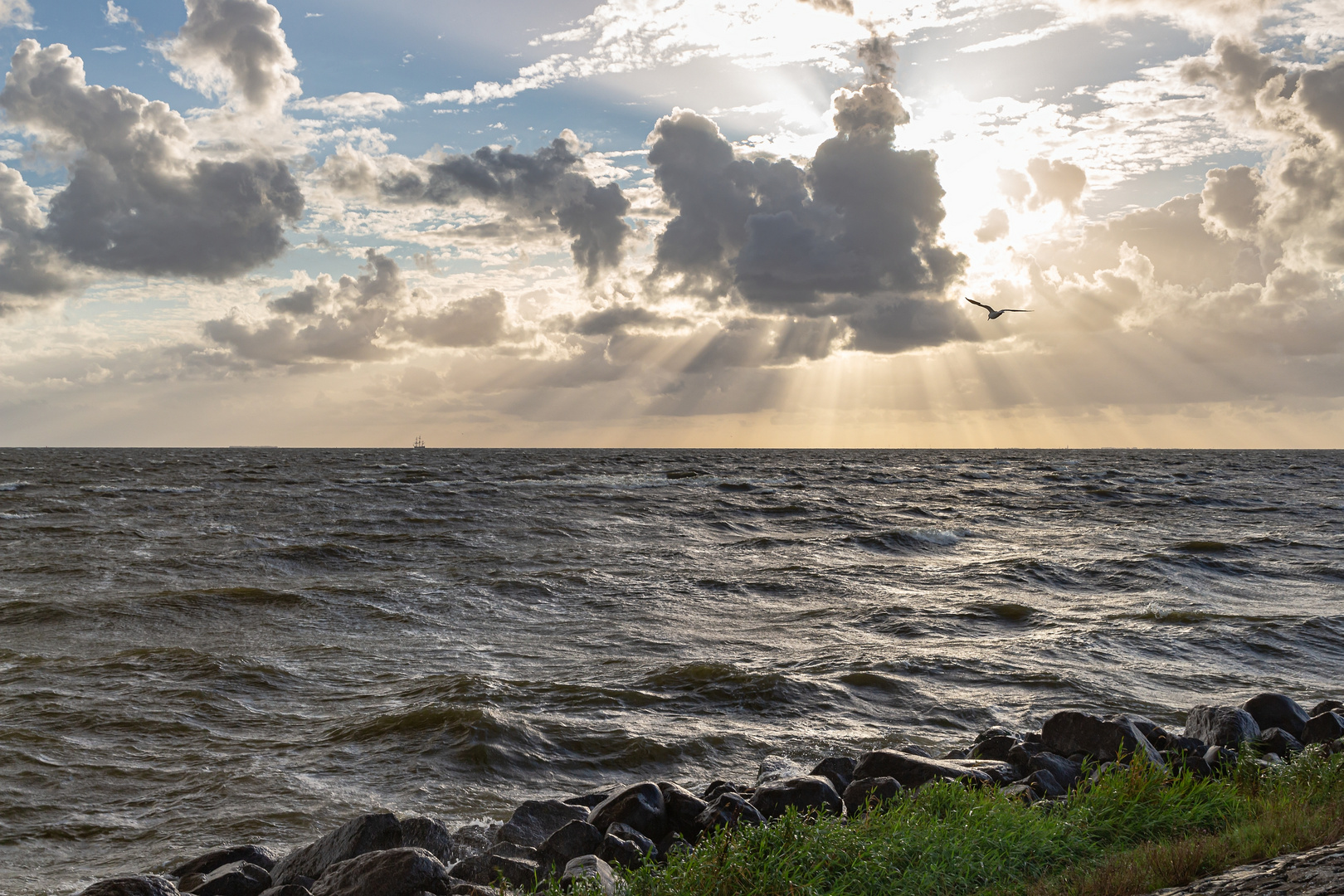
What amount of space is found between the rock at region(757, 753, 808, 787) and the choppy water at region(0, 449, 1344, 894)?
0.38m

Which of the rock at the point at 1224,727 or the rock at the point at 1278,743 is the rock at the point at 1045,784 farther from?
the rock at the point at 1278,743

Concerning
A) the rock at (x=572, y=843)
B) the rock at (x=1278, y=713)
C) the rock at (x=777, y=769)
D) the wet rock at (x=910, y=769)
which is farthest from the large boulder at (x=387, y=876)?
the rock at (x=1278, y=713)

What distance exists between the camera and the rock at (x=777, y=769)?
816cm

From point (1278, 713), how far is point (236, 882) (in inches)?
382

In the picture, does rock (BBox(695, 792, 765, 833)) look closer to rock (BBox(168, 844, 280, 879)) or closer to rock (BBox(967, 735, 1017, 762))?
rock (BBox(967, 735, 1017, 762))

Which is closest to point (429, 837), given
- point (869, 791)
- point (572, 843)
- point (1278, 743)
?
point (572, 843)

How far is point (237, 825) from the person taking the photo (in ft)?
23.8

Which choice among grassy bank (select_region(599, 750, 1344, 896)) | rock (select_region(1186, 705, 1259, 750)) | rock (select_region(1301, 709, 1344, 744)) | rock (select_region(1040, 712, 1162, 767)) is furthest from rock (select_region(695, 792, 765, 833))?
rock (select_region(1301, 709, 1344, 744))

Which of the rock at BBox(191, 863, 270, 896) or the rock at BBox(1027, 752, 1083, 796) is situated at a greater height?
the rock at BBox(1027, 752, 1083, 796)

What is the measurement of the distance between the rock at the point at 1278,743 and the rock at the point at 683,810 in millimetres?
5323

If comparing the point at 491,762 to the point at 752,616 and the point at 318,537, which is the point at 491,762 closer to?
the point at 752,616

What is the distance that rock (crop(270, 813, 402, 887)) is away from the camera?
6.00 metres

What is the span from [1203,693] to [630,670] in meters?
7.83

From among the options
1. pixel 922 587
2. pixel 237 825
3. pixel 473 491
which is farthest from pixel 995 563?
pixel 473 491
